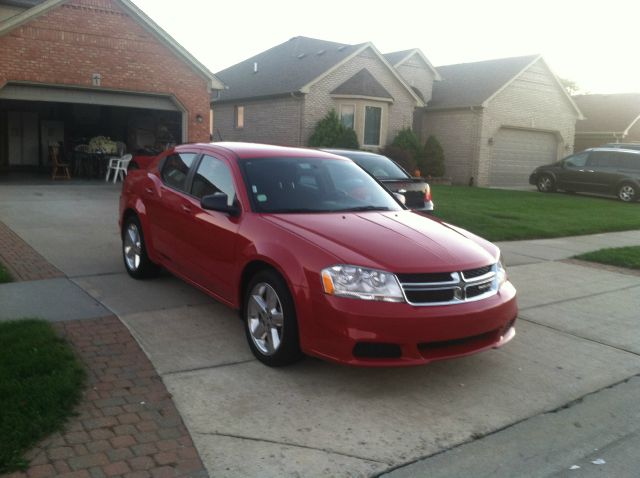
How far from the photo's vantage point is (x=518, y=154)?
2778 cm

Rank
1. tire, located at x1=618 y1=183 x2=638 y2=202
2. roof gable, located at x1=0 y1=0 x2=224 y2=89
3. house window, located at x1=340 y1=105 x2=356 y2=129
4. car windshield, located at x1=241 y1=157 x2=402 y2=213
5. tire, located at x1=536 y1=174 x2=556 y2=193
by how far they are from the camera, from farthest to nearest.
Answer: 1. house window, located at x1=340 y1=105 x2=356 y2=129
2. tire, located at x1=536 y1=174 x2=556 y2=193
3. tire, located at x1=618 y1=183 x2=638 y2=202
4. roof gable, located at x1=0 y1=0 x2=224 y2=89
5. car windshield, located at x1=241 y1=157 x2=402 y2=213

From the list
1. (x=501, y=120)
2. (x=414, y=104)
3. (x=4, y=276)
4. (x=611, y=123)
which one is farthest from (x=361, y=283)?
(x=611, y=123)

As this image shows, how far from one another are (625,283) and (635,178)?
15102 millimetres

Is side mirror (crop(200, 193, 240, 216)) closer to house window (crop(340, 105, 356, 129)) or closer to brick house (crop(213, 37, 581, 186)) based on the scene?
brick house (crop(213, 37, 581, 186))

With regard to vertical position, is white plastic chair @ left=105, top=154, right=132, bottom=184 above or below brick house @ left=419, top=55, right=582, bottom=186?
below

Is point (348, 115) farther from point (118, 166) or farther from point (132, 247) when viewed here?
point (132, 247)

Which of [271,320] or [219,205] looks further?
[219,205]

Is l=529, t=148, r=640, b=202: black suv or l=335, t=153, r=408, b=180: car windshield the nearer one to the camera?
l=335, t=153, r=408, b=180: car windshield

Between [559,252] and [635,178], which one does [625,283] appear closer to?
[559,252]

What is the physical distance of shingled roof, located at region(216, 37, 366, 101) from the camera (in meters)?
24.5

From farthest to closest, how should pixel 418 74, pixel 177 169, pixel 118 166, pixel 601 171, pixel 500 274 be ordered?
pixel 418 74 → pixel 601 171 → pixel 118 166 → pixel 177 169 → pixel 500 274

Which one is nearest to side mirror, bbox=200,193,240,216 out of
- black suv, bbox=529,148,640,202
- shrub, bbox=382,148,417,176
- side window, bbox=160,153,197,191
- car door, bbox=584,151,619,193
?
side window, bbox=160,153,197,191

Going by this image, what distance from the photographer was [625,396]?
4629 millimetres

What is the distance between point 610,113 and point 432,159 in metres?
16.9
